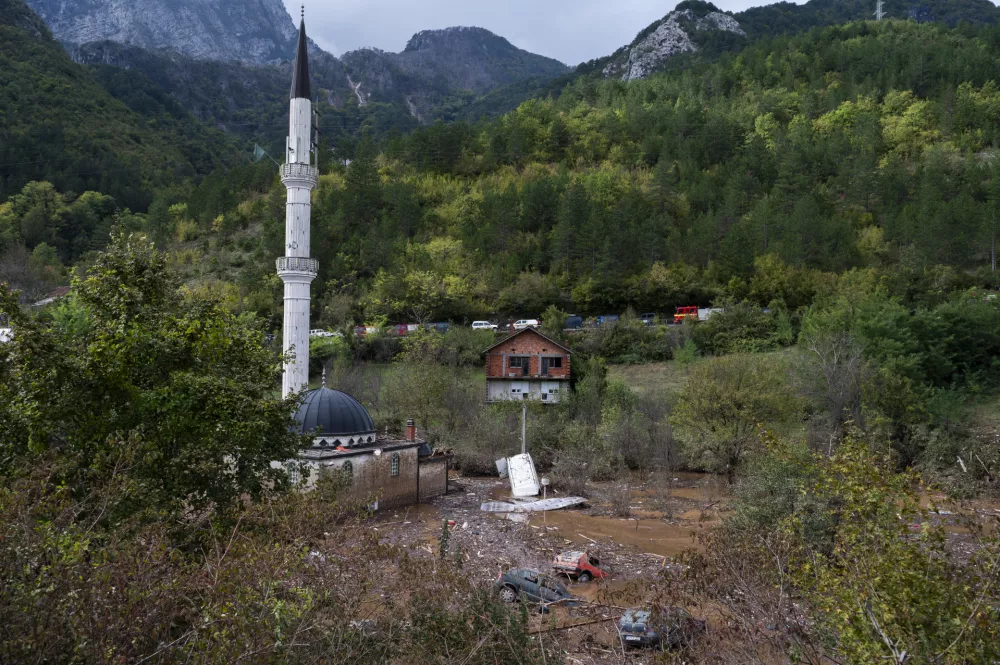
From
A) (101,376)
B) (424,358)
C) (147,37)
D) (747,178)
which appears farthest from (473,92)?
(101,376)

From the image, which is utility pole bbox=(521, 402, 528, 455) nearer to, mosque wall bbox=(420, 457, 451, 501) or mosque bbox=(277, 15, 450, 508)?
mosque wall bbox=(420, 457, 451, 501)

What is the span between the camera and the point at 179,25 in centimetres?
16562

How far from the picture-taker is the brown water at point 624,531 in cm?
1914

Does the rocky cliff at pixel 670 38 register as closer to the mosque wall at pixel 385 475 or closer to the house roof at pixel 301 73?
the house roof at pixel 301 73

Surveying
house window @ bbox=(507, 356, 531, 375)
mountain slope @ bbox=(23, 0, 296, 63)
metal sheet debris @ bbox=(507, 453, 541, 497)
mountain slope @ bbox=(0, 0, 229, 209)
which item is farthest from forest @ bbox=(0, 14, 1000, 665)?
mountain slope @ bbox=(23, 0, 296, 63)

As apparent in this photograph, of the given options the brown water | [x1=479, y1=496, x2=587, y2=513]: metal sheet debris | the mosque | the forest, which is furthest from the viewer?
[x1=479, y1=496, x2=587, y2=513]: metal sheet debris

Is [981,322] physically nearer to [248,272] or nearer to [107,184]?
[248,272]

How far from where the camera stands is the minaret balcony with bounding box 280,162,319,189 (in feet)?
87.9

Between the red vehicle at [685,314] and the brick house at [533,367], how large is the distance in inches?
439

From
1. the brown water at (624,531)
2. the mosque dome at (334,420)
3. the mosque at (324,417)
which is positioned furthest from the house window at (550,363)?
the mosque dome at (334,420)

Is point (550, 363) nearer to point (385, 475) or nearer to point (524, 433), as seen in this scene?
point (524, 433)

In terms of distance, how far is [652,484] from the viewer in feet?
89.4

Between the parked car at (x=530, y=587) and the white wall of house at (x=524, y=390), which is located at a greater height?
the parked car at (x=530, y=587)

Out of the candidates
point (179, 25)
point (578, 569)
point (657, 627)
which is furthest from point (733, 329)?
point (179, 25)
